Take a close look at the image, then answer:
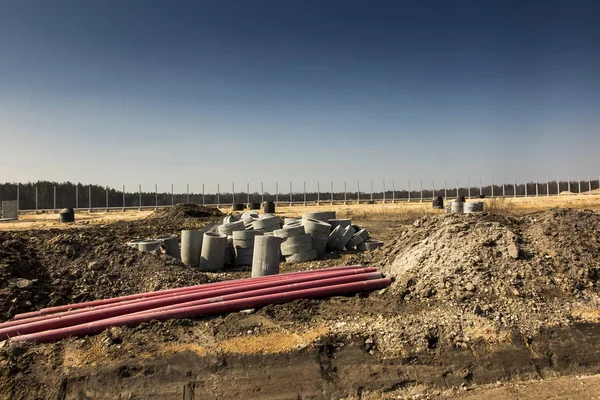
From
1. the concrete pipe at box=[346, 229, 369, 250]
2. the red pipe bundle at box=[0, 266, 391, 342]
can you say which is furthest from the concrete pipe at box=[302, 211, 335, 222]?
the red pipe bundle at box=[0, 266, 391, 342]

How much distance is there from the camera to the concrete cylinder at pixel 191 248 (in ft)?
37.2

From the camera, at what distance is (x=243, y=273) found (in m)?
10.8

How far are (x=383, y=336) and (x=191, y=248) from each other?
7445 mm

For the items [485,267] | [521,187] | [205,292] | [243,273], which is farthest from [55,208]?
[521,187]

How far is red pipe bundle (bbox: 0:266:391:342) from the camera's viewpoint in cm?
550

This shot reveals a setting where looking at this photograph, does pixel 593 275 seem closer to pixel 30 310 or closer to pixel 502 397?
pixel 502 397

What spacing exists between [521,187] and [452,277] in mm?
57683

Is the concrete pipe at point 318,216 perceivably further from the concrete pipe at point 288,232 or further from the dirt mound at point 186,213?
the dirt mound at point 186,213

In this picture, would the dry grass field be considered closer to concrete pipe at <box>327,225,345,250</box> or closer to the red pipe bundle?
concrete pipe at <box>327,225,345,250</box>

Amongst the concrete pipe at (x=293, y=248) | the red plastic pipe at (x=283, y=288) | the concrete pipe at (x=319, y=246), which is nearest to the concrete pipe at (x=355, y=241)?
the concrete pipe at (x=319, y=246)

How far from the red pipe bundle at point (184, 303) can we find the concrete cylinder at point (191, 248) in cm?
447

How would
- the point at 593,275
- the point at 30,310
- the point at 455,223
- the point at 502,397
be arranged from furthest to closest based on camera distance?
1. the point at 455,223
2. the point at 30,310
3. the point at 593,275
4. the point at 502,397

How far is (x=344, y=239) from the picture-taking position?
1260cm

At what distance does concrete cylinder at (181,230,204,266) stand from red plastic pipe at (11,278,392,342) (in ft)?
18.4
